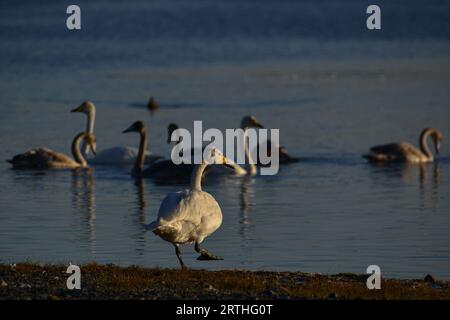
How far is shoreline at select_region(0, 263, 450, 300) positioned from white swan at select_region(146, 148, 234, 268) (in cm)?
56

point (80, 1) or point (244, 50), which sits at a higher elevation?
point (80, 1)

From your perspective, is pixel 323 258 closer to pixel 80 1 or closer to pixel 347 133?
pixel 347 133

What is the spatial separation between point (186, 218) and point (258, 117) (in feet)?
53.1

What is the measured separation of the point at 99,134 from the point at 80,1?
53.3 m

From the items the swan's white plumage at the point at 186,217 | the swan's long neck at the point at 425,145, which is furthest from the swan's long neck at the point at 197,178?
the swan's long neck at the point at 425,145

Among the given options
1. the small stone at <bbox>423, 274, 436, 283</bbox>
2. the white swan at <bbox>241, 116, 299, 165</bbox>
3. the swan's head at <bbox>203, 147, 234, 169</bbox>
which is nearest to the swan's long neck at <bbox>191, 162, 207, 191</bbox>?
the swan's head at <bbox>203, 147, 234, 169</bbox>

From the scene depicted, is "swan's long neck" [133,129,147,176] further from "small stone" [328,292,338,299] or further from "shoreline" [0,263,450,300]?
"small stone" [328,292,338,299]

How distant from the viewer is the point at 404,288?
1049 centimetres

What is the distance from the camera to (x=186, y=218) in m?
11.6

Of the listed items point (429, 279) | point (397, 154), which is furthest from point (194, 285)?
point (397, 154)

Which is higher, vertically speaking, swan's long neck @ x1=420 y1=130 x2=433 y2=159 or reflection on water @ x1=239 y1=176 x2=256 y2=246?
swan's long neck @ x1=420 y1=130 x2=433 y2=159

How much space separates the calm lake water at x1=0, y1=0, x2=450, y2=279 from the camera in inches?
538

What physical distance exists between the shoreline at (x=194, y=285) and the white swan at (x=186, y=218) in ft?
1.82
